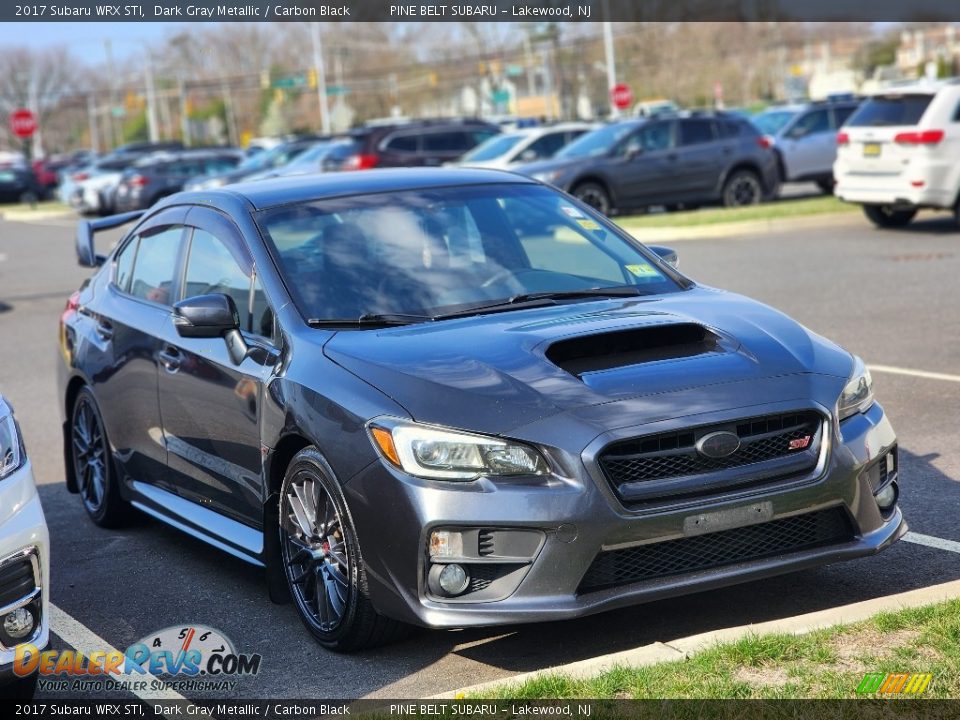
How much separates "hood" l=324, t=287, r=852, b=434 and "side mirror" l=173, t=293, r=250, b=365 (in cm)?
56

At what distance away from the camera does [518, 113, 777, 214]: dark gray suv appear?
23.3 m

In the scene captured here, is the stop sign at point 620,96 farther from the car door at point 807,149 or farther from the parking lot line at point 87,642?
the parking lot line at point 87,642

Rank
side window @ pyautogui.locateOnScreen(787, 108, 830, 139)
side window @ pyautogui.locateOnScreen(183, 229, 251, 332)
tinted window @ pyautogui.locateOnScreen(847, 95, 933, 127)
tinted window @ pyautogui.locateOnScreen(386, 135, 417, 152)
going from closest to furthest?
side window @ pyautogui.locateOnScreen(183, 229, 251, 332) → tinted window @ pyautogui.locateOnScreen(847, 95, 933, 127) → side window @ pyautogui.locateOnScreen(787, 108, 830, 139) → tinted window @ pyautogui.locateOnScreen(386, 135, 417, 152)

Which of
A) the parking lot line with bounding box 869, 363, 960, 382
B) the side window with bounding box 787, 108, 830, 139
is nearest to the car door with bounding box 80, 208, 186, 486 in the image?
the parking lot line with bounding box 869, 363, 960, 382

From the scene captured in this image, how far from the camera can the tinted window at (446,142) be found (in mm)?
31986

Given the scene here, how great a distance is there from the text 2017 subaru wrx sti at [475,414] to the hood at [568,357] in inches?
0.5

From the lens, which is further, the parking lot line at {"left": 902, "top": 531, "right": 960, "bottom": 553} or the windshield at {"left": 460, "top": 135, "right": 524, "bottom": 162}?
the windshield at {"left": 460, "top": 135, "right": 524, "bottom": 162}

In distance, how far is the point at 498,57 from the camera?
82500 mm

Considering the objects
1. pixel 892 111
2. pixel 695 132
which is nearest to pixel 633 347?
pixel 892 111

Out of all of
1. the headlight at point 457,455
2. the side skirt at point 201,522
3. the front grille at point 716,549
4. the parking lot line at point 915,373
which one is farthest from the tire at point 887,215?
the headlight at point 457,455

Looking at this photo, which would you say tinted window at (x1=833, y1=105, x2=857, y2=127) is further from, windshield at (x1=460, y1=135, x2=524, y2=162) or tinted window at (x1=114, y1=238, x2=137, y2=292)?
tinted window at (x1=114, y1=238, x2=137, y2=292)

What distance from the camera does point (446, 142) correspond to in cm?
3222

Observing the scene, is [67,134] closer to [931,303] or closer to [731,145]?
[731,145]

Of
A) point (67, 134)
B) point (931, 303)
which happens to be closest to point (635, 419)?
point (931, 303)
